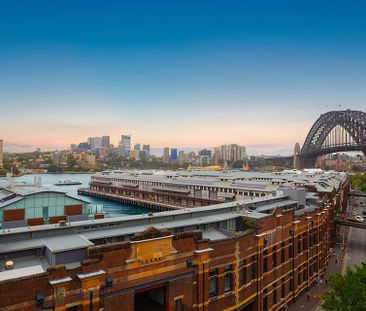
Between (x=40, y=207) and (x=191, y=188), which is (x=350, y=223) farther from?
(x=191, y=188)

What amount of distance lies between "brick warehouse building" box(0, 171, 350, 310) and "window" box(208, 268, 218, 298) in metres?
0.07

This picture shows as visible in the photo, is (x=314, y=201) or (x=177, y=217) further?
(x=314, y=201)

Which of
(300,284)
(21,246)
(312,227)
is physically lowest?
(300,284)

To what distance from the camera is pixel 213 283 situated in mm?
23062

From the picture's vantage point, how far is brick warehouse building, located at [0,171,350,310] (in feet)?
51.6

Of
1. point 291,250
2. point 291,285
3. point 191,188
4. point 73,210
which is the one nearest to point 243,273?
point 291,250

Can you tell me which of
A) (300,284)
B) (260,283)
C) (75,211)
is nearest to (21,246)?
(260,283)

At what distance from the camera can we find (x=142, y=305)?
70.9 feet

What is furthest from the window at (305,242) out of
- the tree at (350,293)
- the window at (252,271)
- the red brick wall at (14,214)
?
the red brick wall at (14,214)

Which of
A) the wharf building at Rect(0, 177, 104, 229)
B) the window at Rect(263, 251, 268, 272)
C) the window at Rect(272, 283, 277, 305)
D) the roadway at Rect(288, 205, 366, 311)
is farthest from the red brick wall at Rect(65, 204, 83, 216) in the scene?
the roadway at Rect(288, 205, 366, 311)

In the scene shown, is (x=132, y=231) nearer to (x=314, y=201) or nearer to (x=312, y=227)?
(x=312, y=227)

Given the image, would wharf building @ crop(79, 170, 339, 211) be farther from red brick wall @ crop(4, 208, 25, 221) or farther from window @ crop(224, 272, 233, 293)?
red brick wall @ crop(4, 208, 25, 221)

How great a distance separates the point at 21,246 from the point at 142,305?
8.94m

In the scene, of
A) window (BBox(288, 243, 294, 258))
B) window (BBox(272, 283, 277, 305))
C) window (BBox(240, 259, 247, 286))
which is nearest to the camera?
window (BBox(240, 259, 247, 286))
